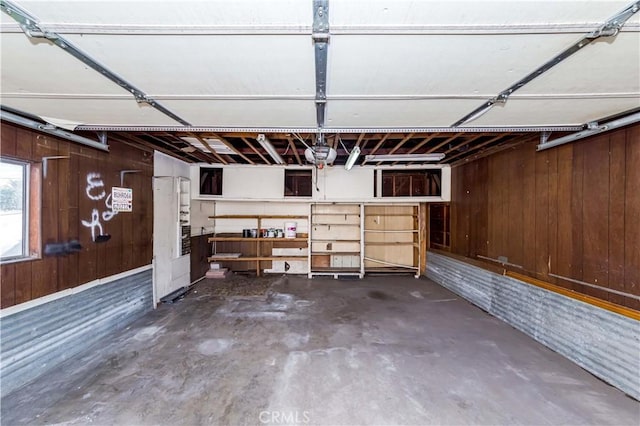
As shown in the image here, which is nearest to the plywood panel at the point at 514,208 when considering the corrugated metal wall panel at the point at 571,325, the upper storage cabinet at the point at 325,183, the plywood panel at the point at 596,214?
the corrugated metal wall panel at the point at 571,325

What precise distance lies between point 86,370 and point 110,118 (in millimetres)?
2321

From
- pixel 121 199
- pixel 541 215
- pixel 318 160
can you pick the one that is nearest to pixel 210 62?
pixel 318 160

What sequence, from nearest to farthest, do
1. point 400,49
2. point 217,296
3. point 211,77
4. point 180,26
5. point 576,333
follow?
1. point 180,26
2. point 400,49
3. point 211,77
4. point 576,333
5. point 217,296

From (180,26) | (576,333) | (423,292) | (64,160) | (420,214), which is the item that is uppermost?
(180,26)

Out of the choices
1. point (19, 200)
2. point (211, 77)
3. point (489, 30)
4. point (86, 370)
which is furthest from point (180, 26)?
point (86, 370)

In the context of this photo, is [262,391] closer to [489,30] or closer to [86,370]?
[86,370]

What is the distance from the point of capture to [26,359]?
2.13m

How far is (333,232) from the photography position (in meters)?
6.06

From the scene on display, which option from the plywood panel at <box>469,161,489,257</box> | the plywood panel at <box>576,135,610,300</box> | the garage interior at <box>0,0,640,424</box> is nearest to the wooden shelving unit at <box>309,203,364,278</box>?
the garage interior at <box>0,0,640,424</box>

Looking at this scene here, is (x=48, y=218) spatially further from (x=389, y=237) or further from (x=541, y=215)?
(x=389, y=237)

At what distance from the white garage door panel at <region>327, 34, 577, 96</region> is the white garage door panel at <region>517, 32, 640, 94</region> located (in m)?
0.15

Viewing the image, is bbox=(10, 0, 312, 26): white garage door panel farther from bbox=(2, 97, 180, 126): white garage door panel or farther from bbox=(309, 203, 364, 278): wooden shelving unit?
bbox=(309, 203, 364, 278): wooden shelving unit

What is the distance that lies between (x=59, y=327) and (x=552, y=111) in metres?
4.82

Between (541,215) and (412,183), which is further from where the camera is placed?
(412,183)
